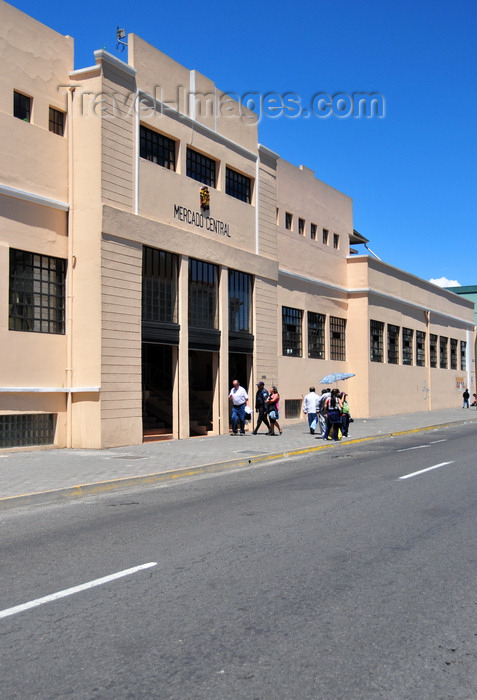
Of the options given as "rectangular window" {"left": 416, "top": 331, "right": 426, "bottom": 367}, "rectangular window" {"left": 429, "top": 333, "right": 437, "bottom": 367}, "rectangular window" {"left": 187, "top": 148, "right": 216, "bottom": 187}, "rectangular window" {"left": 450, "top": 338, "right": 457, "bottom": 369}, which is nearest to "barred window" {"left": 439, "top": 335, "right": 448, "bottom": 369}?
"rectangular window" {"left": 429, "top": 333, "right": 437, "bottom": 367}

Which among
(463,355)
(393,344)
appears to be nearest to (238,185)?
(393,344)

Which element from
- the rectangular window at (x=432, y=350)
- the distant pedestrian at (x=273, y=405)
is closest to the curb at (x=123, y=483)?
the distant pedestrian at (x=273, y=405)

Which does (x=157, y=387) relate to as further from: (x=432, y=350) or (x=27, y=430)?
(x=432, y=350)

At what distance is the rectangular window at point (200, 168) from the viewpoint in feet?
71.8

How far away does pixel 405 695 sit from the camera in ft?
12.2

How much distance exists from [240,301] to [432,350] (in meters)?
22.2

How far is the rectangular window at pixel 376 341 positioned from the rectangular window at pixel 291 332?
592 cm

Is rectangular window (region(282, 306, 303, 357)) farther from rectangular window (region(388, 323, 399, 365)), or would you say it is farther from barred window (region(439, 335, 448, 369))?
barred window (region(439, 335, 448, 369))

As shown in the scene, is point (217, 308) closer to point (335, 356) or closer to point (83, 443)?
point (83, 443)

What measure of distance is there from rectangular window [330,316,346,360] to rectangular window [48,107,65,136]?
657 inches

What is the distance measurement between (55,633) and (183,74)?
19678 mm

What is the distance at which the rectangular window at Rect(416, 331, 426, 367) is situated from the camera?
4019cm

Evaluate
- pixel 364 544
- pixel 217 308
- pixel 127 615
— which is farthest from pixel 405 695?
pixel 217 308

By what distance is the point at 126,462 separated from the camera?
14906 mm
